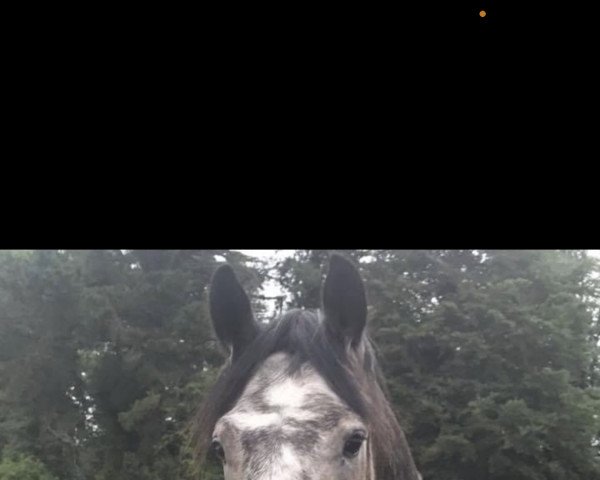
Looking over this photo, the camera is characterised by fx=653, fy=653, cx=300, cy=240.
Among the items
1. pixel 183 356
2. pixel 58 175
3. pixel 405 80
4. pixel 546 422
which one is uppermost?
pixel 405 80

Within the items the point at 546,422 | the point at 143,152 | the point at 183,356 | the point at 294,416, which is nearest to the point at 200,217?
the point at 143,152

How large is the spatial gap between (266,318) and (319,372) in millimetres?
1195

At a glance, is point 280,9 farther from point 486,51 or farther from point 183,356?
point 183,356

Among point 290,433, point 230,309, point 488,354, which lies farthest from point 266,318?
point 290,433

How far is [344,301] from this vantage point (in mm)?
1284

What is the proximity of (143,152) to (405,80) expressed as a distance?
446mm

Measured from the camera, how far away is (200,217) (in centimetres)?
116

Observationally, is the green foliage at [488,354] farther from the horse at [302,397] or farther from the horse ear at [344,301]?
the horse ear at [344,301]

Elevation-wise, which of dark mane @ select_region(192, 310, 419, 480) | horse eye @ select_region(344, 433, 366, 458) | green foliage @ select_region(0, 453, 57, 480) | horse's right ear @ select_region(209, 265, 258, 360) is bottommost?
green foliage @ select_region(0, 453, 57, 480)

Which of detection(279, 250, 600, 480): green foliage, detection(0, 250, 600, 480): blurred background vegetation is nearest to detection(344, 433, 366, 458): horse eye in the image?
detection(0, 250, 600, 480): blurred background vegetation

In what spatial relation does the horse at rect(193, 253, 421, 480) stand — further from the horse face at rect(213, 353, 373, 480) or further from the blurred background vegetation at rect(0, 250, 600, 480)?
the blurred background vegetation at rect(0, 250, 600, 480)

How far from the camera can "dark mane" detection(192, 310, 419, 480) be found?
4.00ft

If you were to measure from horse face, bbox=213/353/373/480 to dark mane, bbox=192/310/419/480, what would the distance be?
26mm

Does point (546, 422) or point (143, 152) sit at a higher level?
point (143, 152)
